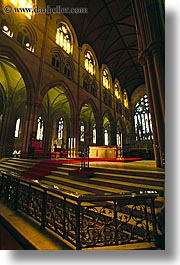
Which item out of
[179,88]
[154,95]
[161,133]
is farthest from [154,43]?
[161,133]

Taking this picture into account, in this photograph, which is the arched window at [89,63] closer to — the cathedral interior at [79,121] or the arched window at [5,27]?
the cathedral interior at [79,121]

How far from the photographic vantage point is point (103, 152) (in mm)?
10039

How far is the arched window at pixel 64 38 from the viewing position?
39.3 ft

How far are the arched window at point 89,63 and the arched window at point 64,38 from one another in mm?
2630

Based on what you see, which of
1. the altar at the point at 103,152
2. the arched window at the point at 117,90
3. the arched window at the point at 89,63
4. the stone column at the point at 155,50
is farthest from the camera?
the arched window at the point at 117,90

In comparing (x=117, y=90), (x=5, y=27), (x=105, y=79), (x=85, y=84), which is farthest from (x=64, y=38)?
(x=117, y=90)

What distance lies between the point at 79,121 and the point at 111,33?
10284mm

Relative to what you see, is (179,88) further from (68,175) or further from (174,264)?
(68,175)

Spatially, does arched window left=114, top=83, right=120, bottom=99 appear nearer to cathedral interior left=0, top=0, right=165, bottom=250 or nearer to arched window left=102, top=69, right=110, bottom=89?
cathedral interior left=0, top=0, right=165, bottom=250

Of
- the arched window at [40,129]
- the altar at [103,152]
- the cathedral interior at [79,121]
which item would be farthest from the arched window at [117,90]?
the altar at [103,152]

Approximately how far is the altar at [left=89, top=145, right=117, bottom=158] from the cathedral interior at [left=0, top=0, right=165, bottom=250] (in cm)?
7

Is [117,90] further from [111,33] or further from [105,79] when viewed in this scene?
[111,33]

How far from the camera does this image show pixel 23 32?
30.1ft

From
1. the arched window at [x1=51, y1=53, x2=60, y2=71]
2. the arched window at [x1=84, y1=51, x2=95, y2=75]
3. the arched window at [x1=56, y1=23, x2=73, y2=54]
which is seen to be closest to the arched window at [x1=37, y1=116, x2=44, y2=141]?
the arched window at [x1=51, y1=53, x2=60, y2=71]
